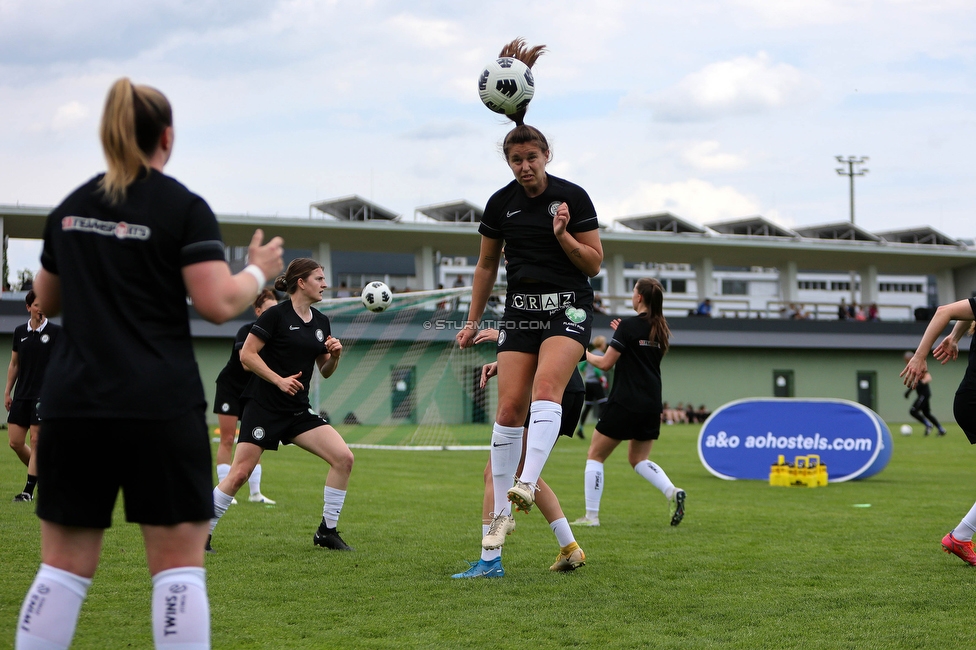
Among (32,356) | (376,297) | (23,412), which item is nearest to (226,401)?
(32,356)

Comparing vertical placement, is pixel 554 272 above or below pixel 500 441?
above

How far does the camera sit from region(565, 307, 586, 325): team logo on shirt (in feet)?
19.0

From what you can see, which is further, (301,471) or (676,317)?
(676,317)

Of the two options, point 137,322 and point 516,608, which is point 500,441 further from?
point 137,322

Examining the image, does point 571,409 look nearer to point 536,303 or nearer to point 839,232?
point 536,303

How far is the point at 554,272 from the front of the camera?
582 cm

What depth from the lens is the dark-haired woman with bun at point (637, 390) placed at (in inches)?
354

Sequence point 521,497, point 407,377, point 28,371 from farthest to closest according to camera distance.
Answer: point 407,377 < point 28,371 < point 521,497

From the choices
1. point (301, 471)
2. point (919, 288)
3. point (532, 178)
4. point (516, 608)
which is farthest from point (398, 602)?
point (919, 288)

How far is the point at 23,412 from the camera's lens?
35.3 ft

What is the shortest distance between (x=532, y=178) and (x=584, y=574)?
2495mm

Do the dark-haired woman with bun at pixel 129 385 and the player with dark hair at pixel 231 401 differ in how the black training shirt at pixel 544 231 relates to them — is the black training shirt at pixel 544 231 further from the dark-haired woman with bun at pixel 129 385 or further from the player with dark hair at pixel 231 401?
the player with dark hair at pixel 231 401

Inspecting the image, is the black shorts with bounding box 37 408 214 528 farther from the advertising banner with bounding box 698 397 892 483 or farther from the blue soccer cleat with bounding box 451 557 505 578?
the advertising banner with bounding box 698 397 892 483

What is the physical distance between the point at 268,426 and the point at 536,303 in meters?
2.43
